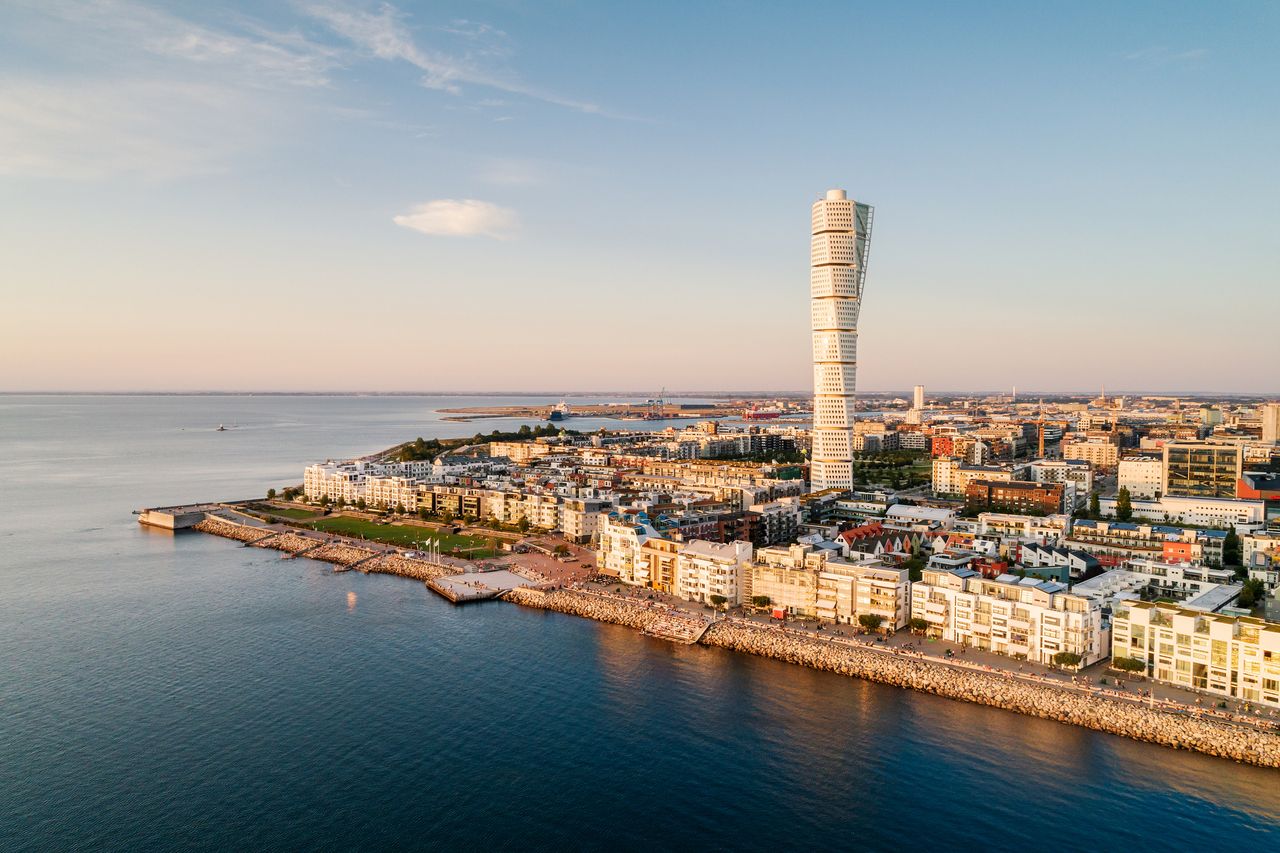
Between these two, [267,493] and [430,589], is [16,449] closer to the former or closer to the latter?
[267,493]

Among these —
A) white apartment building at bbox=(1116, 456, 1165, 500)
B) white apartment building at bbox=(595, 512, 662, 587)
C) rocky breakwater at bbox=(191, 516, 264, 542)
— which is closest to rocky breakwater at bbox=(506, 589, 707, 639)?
white apartment building at bbox=(595, 512, 662, 587)

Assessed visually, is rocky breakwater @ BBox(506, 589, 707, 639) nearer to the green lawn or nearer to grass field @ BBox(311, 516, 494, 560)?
grass field @ BBox(311, 516, 494, 560)

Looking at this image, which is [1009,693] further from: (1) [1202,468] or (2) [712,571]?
(1) [1202,468]

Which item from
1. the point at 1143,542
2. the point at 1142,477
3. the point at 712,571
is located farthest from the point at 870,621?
the point at 1142,477

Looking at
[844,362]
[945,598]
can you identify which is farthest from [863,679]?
[844,362]

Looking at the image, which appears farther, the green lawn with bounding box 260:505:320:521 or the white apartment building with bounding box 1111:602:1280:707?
the green lawn with bounding box 260:505:320:521

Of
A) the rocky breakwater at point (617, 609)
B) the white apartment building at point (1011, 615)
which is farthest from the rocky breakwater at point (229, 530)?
the white apartment building at point (1011, 615)
